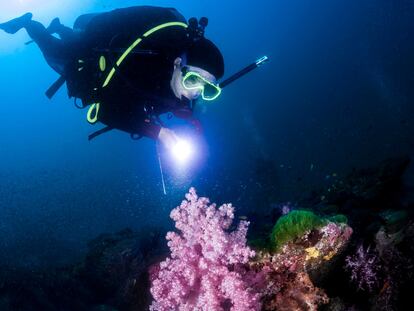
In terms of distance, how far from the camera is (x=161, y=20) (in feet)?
13.9

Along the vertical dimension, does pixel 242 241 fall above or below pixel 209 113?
below

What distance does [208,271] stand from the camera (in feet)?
10.3

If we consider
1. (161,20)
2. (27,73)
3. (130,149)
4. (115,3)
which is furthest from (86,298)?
(27,73)

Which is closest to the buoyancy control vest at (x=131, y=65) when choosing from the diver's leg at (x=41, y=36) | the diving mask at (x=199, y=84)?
the diving mask at (x=199, y=84)

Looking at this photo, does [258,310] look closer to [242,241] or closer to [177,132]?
[242,241]

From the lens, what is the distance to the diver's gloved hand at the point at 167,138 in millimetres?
4281

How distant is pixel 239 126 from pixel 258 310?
59.0 metres

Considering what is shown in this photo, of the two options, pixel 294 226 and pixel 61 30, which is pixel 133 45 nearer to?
pixel 294 226

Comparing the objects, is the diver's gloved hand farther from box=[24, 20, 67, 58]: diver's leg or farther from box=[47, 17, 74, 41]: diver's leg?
box=[47, 17, 74, 41]: diver's leg

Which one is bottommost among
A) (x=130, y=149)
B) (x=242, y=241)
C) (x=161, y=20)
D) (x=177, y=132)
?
(x=242, y=241)

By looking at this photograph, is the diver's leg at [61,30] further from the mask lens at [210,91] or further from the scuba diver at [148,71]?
the mask lens at [210,91]

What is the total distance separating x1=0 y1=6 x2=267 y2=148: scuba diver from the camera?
404cm

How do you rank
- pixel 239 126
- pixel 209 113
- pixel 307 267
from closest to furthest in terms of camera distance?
1. pixel 307 267
2. pixel 239 126
3. pixel 209 113

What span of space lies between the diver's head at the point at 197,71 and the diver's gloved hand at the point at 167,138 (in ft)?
1.52
